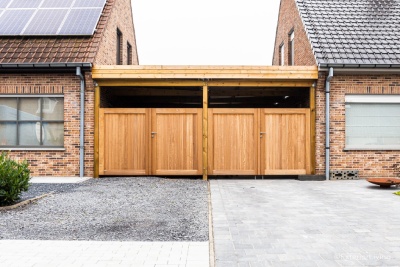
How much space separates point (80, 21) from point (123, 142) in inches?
185

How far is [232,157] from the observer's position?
10.6 metres

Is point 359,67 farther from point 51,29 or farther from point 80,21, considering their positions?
point 51,29

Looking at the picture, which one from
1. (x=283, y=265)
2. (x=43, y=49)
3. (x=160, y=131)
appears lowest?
(x=283, y=265)

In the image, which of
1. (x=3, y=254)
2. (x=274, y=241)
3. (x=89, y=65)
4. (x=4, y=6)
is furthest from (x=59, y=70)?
(x=274, y=241)

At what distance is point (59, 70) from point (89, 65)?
1011 mm

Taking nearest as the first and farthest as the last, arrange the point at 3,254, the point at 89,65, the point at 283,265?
1. the point at 283,265
2. the point at 3,254
3. the point at 89,65

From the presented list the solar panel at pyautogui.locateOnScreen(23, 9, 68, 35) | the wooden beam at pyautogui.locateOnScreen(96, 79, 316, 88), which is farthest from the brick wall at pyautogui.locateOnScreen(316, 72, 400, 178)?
the solar panel at pyautogui.locateOnScreen(23, 9, 68, 35)

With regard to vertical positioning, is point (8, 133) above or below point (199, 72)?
below

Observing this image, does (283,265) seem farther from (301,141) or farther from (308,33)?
(308,33)

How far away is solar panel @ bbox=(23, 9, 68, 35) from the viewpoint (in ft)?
38.0

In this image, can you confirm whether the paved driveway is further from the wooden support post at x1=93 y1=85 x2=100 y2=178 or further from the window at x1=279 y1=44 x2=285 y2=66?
the window at x1=279 y1=44 x2=285 y2=66

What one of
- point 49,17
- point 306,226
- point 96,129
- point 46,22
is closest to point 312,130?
point 306,226

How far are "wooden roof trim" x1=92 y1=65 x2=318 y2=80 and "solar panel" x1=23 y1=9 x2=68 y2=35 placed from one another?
110 inches

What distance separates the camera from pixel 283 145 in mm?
10641
